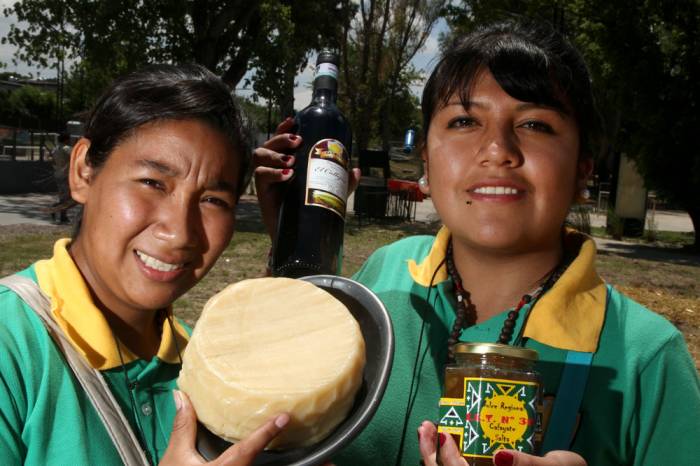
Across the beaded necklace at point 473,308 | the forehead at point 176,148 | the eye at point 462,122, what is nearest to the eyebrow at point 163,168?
the forehead at point 176,148

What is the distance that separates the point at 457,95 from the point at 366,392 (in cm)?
95

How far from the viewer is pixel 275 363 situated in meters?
1.46

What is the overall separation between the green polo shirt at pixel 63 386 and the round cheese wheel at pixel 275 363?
1.06 ft

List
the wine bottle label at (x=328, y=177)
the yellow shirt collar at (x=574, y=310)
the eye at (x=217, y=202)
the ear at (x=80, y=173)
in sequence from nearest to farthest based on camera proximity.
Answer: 1. the yellow shirt collar at (x=574, y=310)
2. the eye at (x=217, y=202)
3. the ear at (x=80, y=173)
4. the wine bottle label at (x=328, y=177)

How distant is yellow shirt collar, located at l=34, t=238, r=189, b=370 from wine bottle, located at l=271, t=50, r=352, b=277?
0.82 m

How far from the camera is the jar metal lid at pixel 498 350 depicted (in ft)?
4.57

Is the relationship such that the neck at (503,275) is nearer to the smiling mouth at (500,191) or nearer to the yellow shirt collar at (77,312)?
the smiling mouth at (500,191)

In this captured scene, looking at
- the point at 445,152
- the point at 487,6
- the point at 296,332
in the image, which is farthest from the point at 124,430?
the point at 487,6

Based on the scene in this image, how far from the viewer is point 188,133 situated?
1941mm

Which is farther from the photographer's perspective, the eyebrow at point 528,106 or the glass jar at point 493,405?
the eyebrow at point 528,106

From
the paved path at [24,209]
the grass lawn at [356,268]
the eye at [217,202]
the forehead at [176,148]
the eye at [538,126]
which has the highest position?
the eye at [538,126]

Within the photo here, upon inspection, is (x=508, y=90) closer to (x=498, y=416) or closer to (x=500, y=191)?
(x=500, y=191)

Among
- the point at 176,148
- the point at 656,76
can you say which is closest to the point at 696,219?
the point at 656,76

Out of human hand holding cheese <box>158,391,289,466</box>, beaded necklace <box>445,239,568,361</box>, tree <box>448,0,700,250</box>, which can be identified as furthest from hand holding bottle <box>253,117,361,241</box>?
tree <box>448,0,700,250</box>
